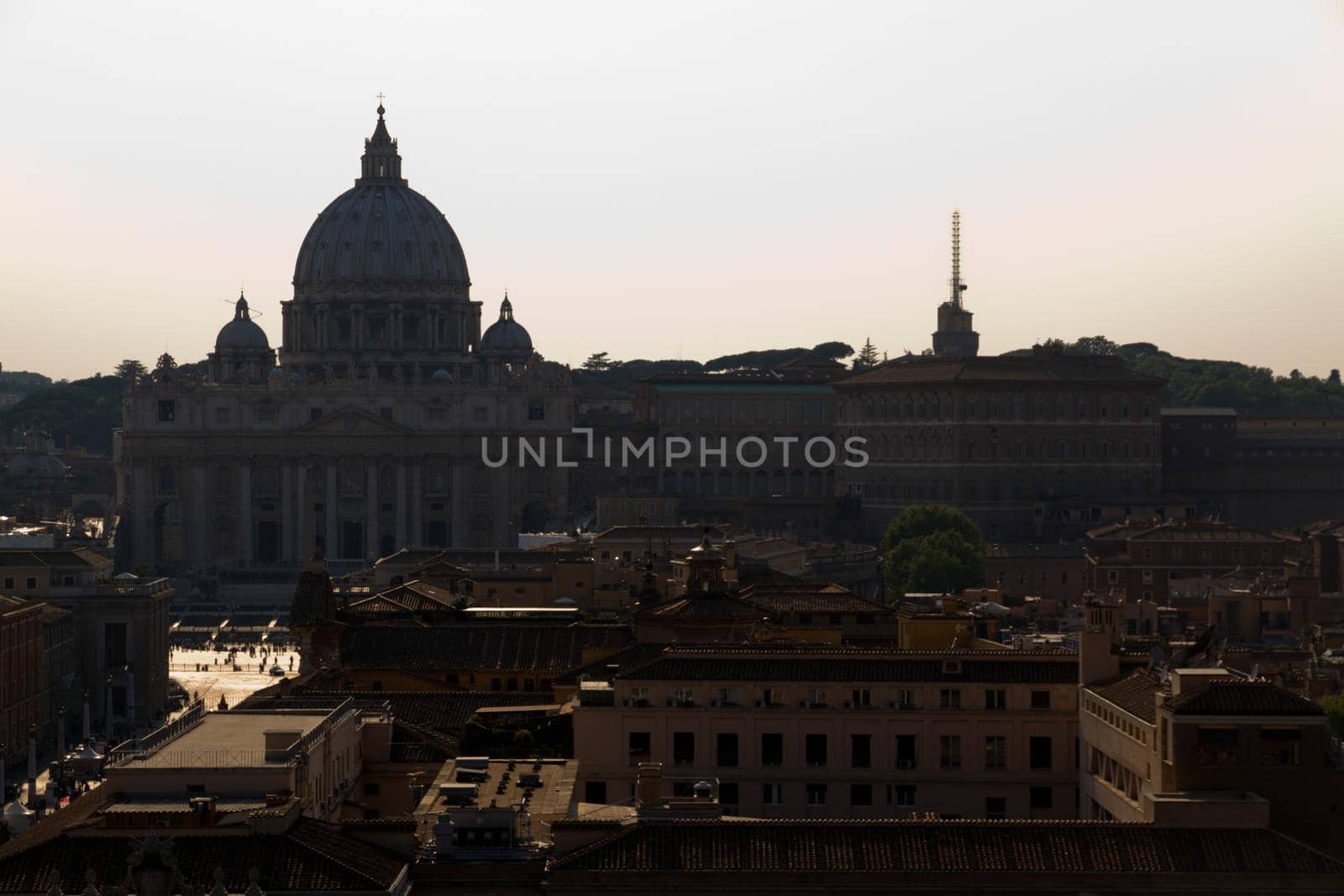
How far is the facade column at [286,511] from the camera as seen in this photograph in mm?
155375

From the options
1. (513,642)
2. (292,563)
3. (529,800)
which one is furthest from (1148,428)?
(529,800)

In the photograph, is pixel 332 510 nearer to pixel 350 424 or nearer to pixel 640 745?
pixel 350 424

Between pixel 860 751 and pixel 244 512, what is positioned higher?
pixel 244 512

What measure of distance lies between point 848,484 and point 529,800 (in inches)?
4602

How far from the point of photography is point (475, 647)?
5488 centimetres

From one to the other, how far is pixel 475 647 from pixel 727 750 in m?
12.7

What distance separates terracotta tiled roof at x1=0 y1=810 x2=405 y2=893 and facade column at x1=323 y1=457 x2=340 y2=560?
124 meters

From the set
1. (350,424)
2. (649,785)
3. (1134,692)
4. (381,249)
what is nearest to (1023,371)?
(350,424)

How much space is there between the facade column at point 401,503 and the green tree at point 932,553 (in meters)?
38.0

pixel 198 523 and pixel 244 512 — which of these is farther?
pixel 244 512

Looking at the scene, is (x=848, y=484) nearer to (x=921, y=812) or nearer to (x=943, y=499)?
(x=943, y=499)

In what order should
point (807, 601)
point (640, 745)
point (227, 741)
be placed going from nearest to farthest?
1. point (227, 741)
2. point (640, 745)
3. point (807, 601)

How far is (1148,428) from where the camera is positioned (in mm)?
143875

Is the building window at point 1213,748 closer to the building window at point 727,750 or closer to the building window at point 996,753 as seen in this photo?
the building window at point 996,753
